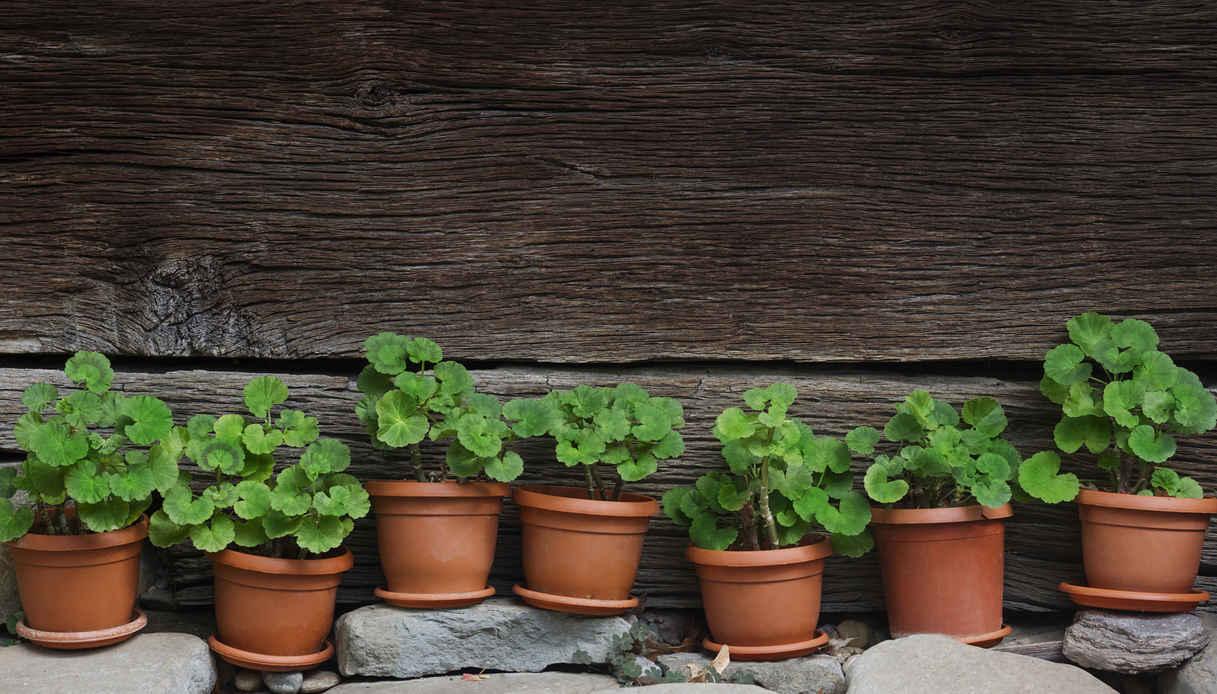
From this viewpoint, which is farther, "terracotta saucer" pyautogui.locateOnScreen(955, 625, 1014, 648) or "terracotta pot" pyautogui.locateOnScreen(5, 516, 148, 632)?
"terracotta saucer" pyautogui.locateOnScreen(955, 625, 1014, 648)

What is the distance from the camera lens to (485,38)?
3113 millimetres

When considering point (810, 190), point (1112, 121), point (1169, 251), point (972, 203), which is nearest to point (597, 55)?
point (810, 190)

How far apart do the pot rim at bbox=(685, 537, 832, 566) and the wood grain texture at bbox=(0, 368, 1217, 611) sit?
28 cm

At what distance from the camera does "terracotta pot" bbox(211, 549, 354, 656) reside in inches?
110

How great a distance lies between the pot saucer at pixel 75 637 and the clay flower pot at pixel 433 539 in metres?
0.62

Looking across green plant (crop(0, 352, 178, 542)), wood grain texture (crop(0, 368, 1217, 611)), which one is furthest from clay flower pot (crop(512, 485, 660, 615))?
green plant (crop(0, 352, 178, 542))

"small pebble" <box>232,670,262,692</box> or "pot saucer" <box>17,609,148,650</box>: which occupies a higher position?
"pot saucer" <box>17,609,148,650</box>

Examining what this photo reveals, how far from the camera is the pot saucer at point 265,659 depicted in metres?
2.79

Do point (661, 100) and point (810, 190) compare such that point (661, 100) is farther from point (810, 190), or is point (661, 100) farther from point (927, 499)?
point (927, 499)

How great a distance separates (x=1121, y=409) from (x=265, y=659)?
221cm

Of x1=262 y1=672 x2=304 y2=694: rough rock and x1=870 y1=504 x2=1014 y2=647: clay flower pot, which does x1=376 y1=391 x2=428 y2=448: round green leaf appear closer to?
x1=262 y1=672 x2=304 y2=694: rough rock

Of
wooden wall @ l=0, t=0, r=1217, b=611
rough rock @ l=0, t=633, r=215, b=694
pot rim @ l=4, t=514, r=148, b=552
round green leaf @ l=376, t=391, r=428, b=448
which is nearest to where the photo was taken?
rough rock @ l=0, t=633, r=215, b=694

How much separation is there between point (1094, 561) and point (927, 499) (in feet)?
1.49

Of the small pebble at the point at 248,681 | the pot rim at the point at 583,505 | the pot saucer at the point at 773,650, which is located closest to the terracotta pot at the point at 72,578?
the small pebble at the point at 248,681
